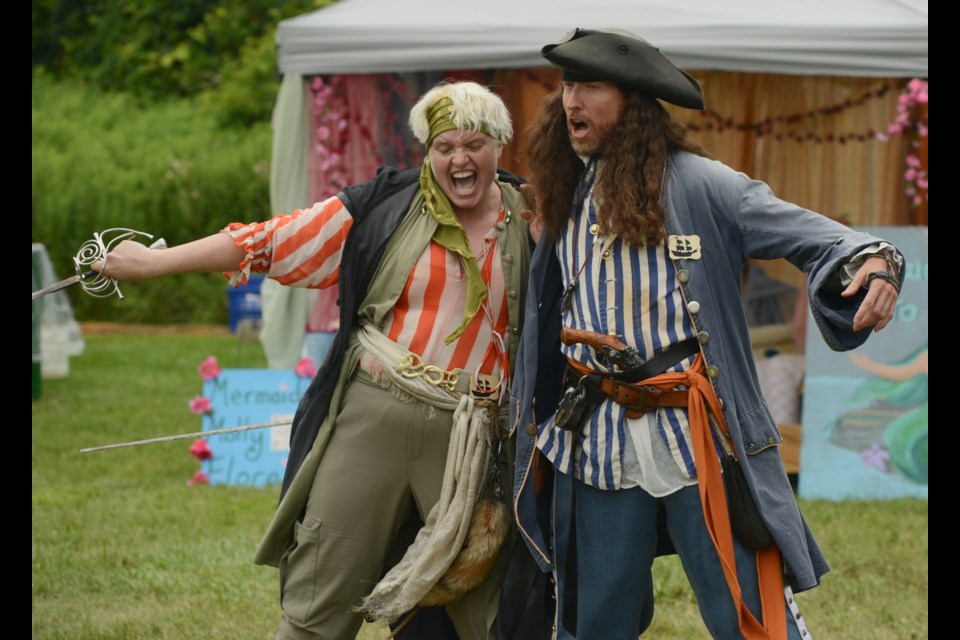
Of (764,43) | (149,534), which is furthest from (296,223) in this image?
(764,43)

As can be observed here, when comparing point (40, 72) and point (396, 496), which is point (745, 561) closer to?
point (396, 496)

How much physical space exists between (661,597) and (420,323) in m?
1.98

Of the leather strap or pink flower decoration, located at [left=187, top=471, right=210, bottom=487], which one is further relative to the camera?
pink flower decoration, located at [left=187, top=471, right=210, bottom=487]

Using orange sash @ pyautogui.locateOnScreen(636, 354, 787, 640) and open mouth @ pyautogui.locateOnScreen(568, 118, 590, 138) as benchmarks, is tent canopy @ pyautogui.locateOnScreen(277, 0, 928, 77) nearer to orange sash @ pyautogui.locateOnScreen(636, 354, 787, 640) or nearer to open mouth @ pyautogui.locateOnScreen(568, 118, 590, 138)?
open mouth @ pyautogui.locateOnScreen(568, 118, 590, 138)

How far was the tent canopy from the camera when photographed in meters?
6.26

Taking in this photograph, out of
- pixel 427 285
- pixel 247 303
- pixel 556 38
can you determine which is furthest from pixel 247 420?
pixel 247 303

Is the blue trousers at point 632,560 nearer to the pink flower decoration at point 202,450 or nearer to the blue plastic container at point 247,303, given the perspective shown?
the pink flower decoration at point 202,450

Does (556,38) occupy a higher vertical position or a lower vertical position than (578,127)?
higher

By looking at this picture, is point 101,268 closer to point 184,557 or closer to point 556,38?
point 184,557

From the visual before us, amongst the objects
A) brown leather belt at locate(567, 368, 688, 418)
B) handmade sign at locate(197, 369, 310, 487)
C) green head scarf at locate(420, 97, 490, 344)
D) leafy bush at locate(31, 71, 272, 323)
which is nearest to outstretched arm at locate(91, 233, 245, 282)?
green head scarf at locate(420, 97, 490, 344)

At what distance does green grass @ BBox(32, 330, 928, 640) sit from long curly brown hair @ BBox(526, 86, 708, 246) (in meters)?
1.98

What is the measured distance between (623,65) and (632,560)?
1124 mm

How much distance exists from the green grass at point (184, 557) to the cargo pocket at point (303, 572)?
43.3 inches

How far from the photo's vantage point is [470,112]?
3186 millimetres
